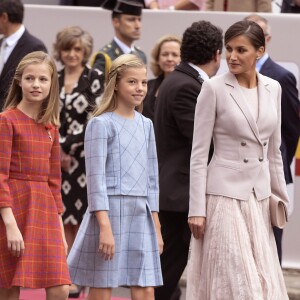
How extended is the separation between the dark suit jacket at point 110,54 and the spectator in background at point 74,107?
8cm

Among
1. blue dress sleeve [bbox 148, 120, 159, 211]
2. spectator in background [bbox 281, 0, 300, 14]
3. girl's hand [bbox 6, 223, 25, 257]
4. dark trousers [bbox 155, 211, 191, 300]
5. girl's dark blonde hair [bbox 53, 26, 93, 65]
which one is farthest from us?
spectator in background [bbox 281, 0, 300, 14]

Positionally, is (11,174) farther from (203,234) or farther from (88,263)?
(203,234)

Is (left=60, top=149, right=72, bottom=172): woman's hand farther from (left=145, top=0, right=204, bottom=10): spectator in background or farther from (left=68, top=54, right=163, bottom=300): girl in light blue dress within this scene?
(left=68, top=54, right=163, bottom=300): girl in light blue dress

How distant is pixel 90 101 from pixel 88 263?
9.92ft

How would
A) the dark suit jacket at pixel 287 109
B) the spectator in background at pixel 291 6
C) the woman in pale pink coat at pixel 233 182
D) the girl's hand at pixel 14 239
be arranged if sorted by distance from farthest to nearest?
the spectator in background at pixel 291 6 < the dark suit jacket at pixel 287 109 < the woman in pale pink coat at pixel 233 182 < the girl's hand at pixel 14 239

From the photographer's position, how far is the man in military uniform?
1022 cm

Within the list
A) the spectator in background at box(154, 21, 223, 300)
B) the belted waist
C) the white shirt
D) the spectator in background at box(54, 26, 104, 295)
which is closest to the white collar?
the spectator in background at box(154, 21, 223, 300)

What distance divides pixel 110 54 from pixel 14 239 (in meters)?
3.77

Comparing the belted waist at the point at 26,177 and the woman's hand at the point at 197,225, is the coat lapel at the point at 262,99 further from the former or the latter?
the belted waist at the point at 26,177

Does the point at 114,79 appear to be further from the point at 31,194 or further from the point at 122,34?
the point at 122,34

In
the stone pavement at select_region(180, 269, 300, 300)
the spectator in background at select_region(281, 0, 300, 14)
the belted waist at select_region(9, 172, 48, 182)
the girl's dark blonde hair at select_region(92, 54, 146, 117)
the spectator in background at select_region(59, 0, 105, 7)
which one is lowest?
the stone pavement at select_region(180, 269, 300, 300)

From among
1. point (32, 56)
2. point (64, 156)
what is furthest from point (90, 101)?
point (32, 56)

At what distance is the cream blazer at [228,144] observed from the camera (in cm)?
713

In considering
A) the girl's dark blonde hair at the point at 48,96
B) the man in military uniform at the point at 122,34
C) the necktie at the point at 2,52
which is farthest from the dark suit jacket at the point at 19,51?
the girl's dark blonde hair at the point at 48,96
